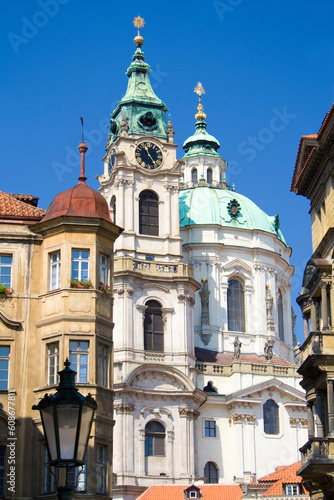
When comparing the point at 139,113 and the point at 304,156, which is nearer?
the point at 304,156

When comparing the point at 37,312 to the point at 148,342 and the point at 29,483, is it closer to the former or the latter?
the point at 29,483

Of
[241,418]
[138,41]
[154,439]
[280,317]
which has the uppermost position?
[138,41]

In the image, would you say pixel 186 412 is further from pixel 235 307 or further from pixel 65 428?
pixel 65 428

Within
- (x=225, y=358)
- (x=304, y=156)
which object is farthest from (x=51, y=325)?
(x=225, y=358)

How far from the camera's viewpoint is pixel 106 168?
76875mm

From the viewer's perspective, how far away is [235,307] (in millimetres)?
80562

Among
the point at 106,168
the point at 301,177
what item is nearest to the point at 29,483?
the point at 301,177

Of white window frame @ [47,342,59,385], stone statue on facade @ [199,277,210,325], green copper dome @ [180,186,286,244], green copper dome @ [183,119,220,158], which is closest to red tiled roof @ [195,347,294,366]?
stone statue on facade @ [199,277,210,325]

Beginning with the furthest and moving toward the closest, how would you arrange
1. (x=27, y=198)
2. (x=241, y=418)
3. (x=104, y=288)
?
(x=241, y=418)
(x=27, y=198)
(x=104, y=288)

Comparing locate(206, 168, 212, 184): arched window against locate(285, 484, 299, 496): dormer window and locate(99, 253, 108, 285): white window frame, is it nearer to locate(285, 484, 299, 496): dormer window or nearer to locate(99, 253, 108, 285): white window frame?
locate(285, 484, 299, 496): dormer window

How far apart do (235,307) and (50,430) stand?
63.2m

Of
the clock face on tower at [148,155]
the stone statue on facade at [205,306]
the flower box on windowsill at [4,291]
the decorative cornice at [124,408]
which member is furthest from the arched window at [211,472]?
the flower box on windowsill at [4,291]

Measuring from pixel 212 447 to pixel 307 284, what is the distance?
1271 inches

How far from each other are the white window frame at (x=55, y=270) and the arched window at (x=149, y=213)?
125 feet
